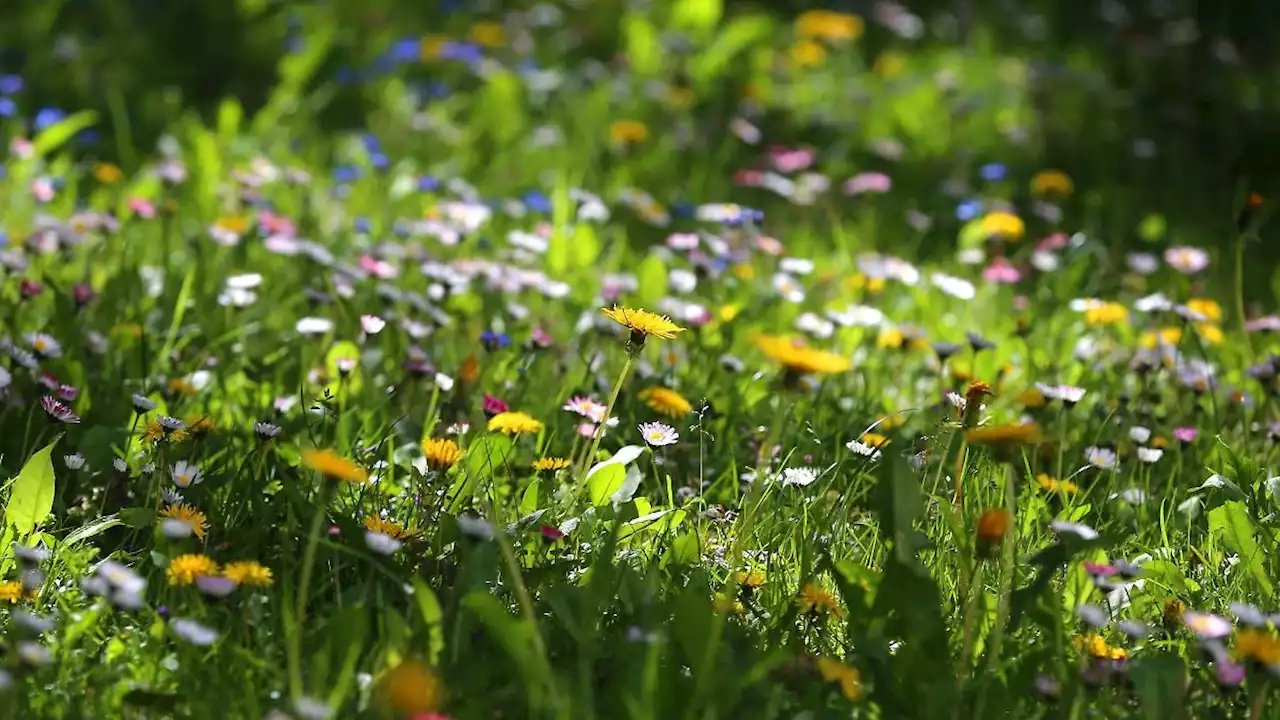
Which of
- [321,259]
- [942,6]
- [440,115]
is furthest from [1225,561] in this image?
[942,6]

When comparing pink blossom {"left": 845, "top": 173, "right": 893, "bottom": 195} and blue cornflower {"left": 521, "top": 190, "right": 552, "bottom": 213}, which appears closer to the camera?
blue cornflower {"left": 521, "top": 190, "right": 552, "bottom": 213}

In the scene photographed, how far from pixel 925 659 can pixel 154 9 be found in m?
4.18

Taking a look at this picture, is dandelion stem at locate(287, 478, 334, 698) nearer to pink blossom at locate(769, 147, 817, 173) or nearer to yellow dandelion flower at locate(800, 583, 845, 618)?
yellow dandelion flower at locate(800, 583, 845, 618)

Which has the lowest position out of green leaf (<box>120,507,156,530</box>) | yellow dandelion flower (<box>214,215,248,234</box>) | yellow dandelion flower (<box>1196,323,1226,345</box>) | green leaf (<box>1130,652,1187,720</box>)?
yellow dandelion flower (<box>1196,323,1226,345</box>)

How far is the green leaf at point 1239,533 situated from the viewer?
200cm

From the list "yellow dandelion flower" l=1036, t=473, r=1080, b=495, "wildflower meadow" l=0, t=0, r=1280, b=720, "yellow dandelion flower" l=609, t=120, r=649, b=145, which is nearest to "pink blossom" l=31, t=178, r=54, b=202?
"wildflower meadow" l=0, t=0, r=1280, b=720

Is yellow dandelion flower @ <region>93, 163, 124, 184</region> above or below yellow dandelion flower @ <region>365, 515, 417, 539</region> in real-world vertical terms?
below

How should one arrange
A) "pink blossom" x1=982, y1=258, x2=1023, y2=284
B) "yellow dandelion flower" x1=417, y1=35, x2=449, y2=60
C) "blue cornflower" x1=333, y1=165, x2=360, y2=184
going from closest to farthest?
"pink blossom" x1=982, y1=258, x2=1023, y2=284 < "blue cornflower" x1=333, y1=165, x2=360, y2=184 < "yellow dandelion flower" x1=417, y1=35, x2=449, y2=60

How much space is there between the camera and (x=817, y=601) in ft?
5.89

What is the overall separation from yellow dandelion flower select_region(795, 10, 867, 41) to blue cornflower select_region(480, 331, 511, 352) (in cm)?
332

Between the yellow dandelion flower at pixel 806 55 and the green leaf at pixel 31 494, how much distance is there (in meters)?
4.02

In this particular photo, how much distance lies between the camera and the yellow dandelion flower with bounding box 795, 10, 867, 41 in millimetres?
5645

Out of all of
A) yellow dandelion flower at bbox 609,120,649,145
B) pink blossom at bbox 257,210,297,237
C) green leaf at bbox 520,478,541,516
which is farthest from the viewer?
yellow dandelion flower at bbox 609,120,649,145

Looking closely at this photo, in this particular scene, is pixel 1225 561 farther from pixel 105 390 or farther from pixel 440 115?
pixel 440 115
